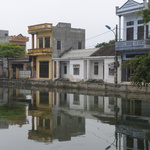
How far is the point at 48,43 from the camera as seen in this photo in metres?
40.7

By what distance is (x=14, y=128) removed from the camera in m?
12.7

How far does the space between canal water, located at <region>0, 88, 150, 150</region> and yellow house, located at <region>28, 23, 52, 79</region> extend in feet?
72.2

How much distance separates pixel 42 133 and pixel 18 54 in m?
35.6

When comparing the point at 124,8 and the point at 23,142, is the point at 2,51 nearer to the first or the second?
the point at 124,8

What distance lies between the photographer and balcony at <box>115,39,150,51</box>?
27578 mm

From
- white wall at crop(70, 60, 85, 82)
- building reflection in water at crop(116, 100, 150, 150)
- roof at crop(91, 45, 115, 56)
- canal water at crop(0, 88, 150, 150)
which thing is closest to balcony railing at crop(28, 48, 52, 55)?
white wall at crop(70, 60, 85, 82)

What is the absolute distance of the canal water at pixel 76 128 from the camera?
996 cm

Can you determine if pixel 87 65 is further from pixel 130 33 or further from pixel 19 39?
pixel 19 39

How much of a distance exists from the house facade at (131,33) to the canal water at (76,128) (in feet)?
35.5

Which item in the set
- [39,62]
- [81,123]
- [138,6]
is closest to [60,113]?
[81,123]

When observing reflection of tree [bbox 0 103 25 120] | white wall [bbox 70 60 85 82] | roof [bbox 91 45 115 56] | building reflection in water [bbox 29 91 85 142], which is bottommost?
building reflection in water [bbox 29 91 85 142]

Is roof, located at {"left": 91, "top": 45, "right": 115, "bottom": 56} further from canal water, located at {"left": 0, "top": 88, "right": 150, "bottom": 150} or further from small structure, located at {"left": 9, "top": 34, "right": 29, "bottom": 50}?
small structure, located at {"left": 9, "top": 34, "right": 29, "bottom": 50}

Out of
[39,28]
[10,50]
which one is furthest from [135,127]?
[10,50]

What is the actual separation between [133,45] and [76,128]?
58.9 ft
